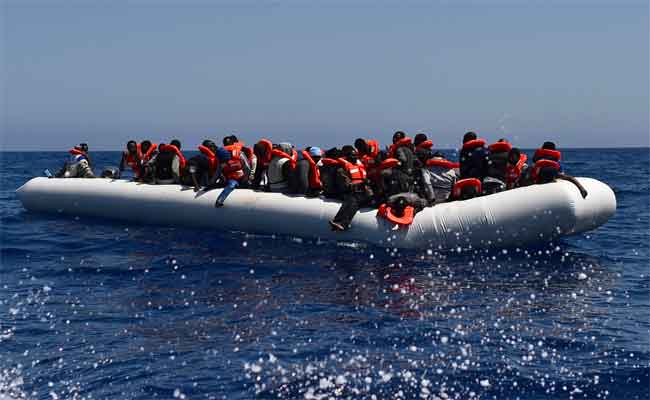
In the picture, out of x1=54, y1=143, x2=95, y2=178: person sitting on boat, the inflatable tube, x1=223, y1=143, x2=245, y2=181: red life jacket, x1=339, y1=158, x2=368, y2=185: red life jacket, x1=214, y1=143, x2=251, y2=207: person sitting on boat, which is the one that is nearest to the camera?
the inflatable tube

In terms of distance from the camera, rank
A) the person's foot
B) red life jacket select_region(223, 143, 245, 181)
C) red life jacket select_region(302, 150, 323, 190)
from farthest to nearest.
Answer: red life jacket select_region(223, 143, 245, 181)
red life jacket select_region(302, 150, 323, 190)
the person's foot

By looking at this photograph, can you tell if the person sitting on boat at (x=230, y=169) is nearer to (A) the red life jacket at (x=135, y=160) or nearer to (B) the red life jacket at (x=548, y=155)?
(A) the red life jacket at (x=135, y=160)

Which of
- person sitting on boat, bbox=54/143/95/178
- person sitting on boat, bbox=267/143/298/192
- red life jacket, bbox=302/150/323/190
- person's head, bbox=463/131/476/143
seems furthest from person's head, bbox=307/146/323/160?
person sitting on boat, bbox=54/143/95/178

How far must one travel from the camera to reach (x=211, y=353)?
5.84 m

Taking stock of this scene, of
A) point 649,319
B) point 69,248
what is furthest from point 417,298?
point 69,248

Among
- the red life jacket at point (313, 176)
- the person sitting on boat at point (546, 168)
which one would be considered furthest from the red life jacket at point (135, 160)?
the person sitting on boat at point (546, 168)

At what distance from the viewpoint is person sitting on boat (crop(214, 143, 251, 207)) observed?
39.3 feet

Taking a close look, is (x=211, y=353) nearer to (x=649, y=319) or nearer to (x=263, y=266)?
(x=263, y=266)

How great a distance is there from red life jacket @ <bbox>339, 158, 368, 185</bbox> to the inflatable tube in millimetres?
500

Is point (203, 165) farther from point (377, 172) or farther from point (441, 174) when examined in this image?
point (441, 174)

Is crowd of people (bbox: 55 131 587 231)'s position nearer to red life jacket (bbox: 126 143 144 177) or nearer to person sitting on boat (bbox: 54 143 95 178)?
red life jacket (bbox: 126 143 144 177)

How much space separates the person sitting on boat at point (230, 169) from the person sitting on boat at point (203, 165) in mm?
167

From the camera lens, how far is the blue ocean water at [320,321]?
5215mm

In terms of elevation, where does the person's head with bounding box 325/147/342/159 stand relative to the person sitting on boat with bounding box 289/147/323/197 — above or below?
above
